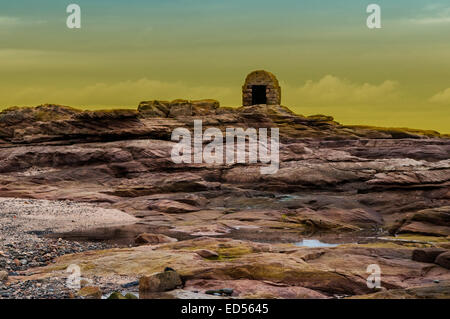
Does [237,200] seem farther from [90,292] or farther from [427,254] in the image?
[90,292]

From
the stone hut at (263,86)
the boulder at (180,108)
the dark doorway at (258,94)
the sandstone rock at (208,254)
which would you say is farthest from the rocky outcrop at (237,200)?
the dark doorway at (258,94)

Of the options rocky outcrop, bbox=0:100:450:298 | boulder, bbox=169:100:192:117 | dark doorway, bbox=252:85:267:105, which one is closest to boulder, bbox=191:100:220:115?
rocky outcrop, bbox=0:100:450:298

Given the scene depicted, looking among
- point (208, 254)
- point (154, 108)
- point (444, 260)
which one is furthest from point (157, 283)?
point (154, 108)

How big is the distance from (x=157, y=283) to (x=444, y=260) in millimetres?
9273

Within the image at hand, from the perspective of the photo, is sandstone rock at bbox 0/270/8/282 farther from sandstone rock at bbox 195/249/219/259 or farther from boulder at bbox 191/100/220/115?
boulder at bbox 191/100/220/115

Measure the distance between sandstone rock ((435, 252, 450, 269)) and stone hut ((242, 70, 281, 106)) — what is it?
44.8 meters

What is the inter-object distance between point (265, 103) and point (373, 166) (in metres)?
23.2

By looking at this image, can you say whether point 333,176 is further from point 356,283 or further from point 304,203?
point 356,283

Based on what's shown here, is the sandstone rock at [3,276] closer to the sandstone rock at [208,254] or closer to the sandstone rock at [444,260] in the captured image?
the sandstone rock at [208,254]

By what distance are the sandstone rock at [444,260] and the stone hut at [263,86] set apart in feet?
147

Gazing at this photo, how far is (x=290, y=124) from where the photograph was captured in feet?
193

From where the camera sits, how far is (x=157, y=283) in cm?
1502

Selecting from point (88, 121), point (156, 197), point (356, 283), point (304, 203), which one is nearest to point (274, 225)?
point (304, 203)

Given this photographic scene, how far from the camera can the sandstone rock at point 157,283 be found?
588 inches
